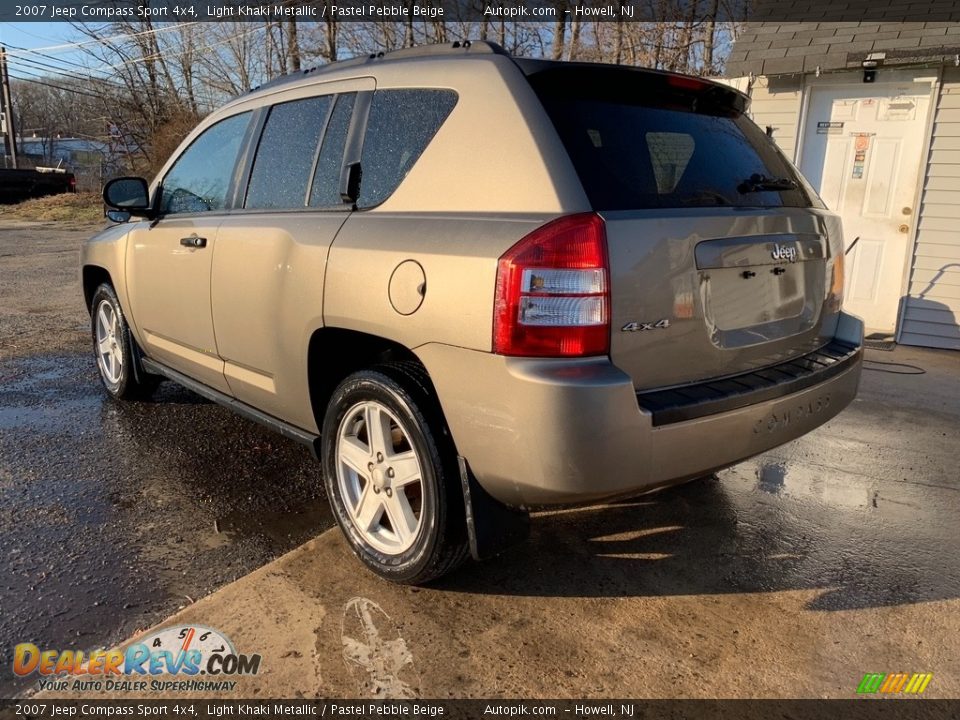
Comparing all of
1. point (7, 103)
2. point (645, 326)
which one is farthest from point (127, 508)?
point (7, 103)

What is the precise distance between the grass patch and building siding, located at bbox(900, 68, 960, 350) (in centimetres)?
2256

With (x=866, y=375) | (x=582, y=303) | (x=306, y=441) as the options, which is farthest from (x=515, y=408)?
(x=866, y=375)

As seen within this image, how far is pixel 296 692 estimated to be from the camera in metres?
2.23

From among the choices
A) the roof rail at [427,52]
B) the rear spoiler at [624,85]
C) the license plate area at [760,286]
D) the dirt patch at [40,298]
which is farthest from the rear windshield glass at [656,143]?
the dirt patch at [40,298]

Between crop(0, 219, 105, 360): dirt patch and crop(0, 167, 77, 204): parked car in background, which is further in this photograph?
crop(0, 167, 77, 204): parked car in background

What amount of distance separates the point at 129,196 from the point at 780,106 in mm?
6305

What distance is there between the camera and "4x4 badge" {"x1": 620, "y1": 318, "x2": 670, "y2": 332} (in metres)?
2.26

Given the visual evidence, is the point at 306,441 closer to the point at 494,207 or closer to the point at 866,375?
the point at 494,207

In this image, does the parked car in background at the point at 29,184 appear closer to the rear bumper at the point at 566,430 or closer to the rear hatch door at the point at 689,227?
the rear hatch door at the point at 689,227

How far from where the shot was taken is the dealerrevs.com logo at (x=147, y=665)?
7.43ft

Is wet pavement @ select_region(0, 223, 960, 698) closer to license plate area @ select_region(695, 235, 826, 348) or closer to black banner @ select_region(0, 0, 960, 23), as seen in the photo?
license plate area @ select_region(695, 235, 826, 348)

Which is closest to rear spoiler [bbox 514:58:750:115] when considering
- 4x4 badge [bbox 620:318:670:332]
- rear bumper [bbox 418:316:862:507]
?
4x4 badge [bbox 620:318:670:332]

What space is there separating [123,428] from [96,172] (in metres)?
42.2

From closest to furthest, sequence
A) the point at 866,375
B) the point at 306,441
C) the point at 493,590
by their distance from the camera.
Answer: the point at 493,590
the point at 306,441
the point at 866,375
